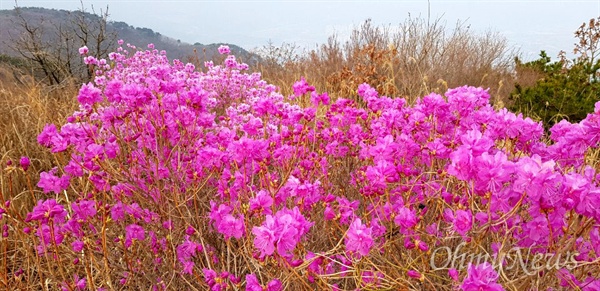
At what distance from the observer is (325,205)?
80.9 inches

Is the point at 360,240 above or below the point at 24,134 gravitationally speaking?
above

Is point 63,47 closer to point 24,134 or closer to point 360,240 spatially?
point 24,134

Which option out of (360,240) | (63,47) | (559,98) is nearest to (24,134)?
(360,240)

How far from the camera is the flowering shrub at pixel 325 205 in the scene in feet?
4.65

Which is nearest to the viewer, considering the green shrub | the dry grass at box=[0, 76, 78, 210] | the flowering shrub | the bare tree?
the flowering shrub

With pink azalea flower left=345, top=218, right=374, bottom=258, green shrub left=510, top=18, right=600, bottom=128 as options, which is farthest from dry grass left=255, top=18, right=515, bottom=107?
pink azalea flower left=345, top=218, right=374, bottom=258

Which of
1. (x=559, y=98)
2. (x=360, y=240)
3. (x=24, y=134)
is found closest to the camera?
(x=360, y=240)

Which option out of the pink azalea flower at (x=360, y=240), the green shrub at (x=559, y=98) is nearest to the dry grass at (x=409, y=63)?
the green shrub at (x=559, y=98)

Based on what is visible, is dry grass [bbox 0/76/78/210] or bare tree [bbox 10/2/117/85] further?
bare tree [bbox 10/2/117/85]

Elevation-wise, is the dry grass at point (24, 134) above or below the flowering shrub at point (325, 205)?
below

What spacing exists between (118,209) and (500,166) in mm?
1914

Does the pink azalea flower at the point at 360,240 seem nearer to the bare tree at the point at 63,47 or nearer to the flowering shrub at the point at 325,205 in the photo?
the flowering shrub at the point at 325,205

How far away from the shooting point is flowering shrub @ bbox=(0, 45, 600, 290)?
4.65ft

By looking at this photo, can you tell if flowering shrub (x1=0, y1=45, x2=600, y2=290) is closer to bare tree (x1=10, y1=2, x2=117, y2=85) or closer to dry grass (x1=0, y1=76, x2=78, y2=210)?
dry grass (x1=0, y1=76, x2=78, y2=210)
